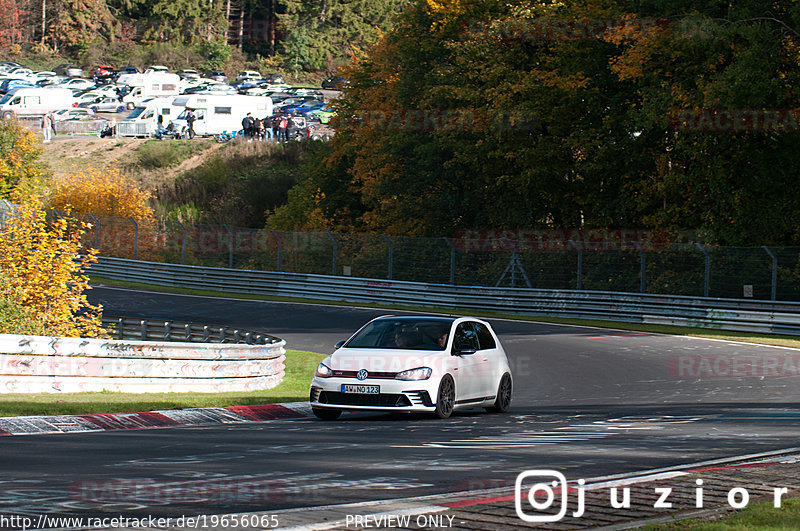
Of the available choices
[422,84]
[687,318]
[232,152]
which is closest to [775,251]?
[687,318]

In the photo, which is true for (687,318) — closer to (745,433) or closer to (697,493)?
(745,433)

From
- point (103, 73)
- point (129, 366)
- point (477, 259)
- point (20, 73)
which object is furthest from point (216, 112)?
point (129, 366)

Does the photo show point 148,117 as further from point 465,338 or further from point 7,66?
point 465,338

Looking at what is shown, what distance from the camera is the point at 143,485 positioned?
7625 millimetres

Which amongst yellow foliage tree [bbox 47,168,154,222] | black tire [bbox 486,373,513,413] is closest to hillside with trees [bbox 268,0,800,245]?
yellow foliage tree [bbox 47,168,154,222]

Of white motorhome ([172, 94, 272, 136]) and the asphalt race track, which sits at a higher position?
white motorhome ([172, 94, 272, 136])

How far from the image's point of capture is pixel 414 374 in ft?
47.0

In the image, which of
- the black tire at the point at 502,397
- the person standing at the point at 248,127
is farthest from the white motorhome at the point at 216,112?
the black tire at the point at 502,397

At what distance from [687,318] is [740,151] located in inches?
256

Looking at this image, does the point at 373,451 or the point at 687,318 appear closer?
the point at 373,451

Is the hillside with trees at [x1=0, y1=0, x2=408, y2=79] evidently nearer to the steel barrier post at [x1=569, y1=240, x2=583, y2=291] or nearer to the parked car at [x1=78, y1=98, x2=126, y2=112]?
the parked car at [x1=78, y1=98, x2=126, y2=112]

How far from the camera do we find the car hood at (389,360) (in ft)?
47.4

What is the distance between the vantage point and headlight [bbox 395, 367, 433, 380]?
46.9 ft

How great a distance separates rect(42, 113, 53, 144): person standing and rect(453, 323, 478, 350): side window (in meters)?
70.6
